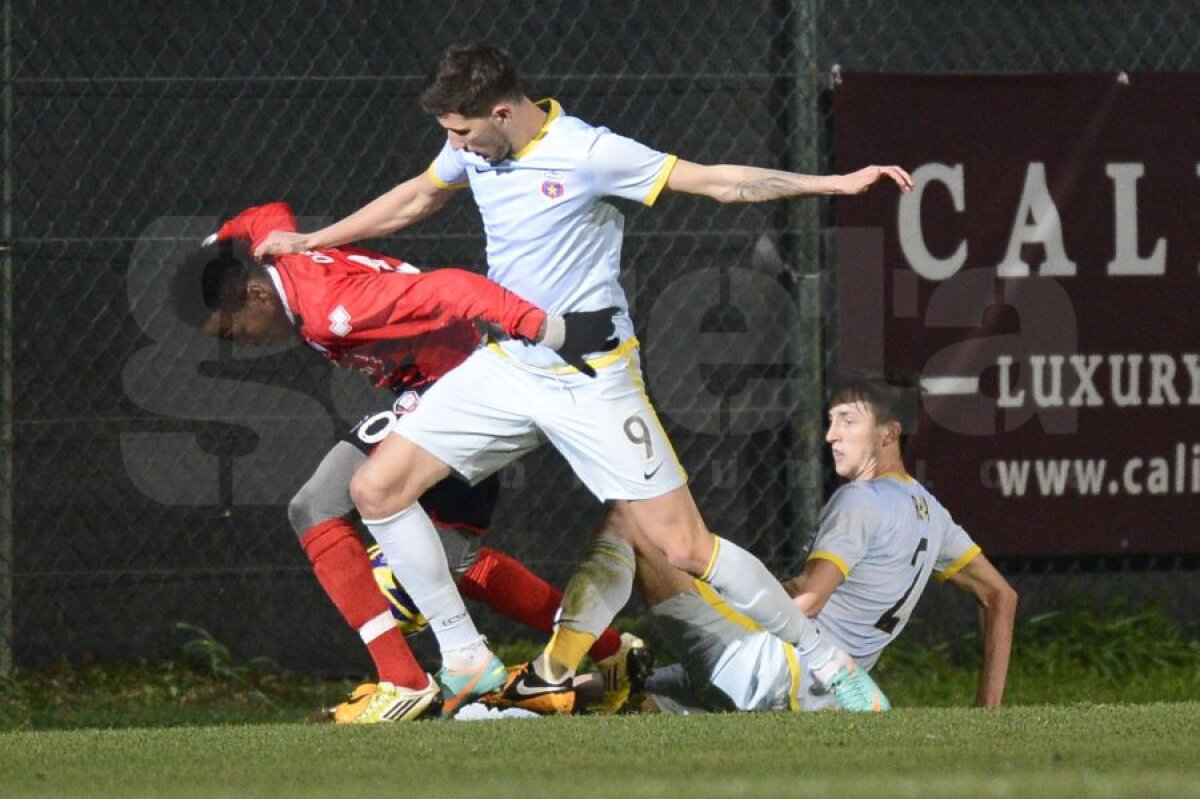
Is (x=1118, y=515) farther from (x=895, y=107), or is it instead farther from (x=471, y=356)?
(x=471, y=356)

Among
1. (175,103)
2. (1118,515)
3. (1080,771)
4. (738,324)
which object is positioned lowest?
(1080,771)

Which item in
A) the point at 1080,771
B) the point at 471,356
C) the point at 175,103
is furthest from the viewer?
the point at 175,103

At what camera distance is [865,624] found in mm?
5539

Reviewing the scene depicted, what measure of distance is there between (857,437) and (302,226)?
7.52ft

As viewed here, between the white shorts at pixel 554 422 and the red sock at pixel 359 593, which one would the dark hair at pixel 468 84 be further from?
the red sock at pixel 359 593

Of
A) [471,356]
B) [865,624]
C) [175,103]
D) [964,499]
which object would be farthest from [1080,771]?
[175,103]

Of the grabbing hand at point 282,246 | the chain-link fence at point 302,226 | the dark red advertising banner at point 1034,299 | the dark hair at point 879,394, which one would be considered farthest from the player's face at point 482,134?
the dark red advertising banner at point 1034,299

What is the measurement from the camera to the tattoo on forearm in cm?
496

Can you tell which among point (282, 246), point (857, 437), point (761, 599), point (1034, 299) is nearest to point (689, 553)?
point (761, 599)

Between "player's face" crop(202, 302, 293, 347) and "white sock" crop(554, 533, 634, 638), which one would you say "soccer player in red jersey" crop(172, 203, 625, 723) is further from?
"white sock" crop(554, 533, 634, 638)

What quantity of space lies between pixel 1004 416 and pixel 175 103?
3093 mm

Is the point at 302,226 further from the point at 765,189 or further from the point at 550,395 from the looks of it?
Answer: the point at 765,189

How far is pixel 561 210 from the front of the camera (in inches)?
203

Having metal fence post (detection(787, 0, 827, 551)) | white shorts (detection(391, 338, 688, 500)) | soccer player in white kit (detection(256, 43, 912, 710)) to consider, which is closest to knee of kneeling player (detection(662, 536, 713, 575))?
soccer player in white kit (detection(256, 43, 912, 710))
